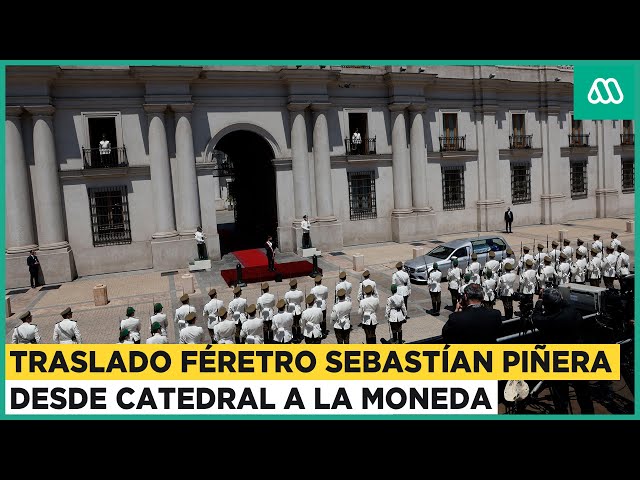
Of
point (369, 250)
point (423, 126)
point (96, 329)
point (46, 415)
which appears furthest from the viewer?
point (423, 126)

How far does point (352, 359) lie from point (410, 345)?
2.39 feet

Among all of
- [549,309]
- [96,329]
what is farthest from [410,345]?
[96,329]

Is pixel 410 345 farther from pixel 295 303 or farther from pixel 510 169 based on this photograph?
pixel 510 169

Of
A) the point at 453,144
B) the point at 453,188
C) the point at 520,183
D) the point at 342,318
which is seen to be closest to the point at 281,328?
the point at 342,318

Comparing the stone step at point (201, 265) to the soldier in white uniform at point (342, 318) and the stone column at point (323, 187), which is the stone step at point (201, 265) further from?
the soldier in white uniform at point (342, 318)

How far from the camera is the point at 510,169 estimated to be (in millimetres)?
28062

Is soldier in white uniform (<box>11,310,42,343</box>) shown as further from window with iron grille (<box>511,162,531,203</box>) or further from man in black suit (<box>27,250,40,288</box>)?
window with iron grille (<box>511,162,531,203</box>)

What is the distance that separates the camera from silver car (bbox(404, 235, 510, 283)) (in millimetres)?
16361

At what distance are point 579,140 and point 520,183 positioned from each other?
5.36 metres

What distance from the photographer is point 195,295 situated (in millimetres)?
16219

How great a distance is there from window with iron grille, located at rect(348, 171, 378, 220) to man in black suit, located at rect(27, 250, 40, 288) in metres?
13.7

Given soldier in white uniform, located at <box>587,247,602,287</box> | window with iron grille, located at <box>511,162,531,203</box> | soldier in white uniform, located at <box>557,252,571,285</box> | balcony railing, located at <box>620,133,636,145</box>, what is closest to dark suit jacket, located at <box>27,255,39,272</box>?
soldier in white uniform, located at <box>557,252,571,285</box>

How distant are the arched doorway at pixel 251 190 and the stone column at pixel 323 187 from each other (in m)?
2.10

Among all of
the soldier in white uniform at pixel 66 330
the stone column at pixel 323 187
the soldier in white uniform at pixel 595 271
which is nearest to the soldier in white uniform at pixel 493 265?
the soldier in white uniform at pixel 595 271
